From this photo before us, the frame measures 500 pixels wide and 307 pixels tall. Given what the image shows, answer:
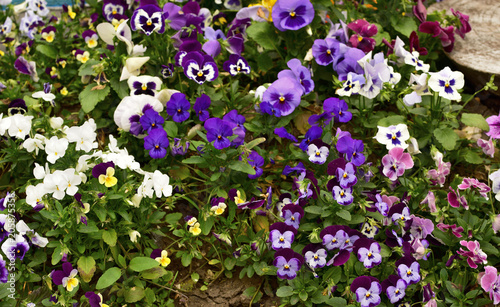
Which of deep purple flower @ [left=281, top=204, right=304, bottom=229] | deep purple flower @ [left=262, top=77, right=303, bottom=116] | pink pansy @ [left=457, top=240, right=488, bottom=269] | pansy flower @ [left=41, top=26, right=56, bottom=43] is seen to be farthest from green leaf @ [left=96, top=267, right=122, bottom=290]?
pansy flower @ [left=41, top=26, right=56, bottom=43]

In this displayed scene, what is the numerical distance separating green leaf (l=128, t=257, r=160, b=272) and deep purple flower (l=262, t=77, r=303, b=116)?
3.55 feet

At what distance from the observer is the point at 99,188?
230 cm

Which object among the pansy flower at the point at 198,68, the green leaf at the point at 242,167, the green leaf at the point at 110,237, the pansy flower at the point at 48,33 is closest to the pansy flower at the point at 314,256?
the green leaf at the point at 242,167

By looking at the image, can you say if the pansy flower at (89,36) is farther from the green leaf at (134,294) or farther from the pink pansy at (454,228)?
the pink pansy at (454,228)

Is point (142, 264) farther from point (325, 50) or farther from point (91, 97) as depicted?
point (325, 50)

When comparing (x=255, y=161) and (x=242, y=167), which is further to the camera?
(x=255, y=161)

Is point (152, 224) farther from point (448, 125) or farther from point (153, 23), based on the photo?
point (448, 125)

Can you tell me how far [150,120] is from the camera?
2605mm

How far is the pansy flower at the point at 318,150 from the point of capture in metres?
2.54

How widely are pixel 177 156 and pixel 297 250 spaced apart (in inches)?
34.5

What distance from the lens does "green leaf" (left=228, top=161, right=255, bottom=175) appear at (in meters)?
2.43

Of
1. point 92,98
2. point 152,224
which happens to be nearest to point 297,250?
point 152,224

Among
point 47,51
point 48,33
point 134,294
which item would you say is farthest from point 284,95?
point 48,33

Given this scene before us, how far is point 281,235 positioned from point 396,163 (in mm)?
717
